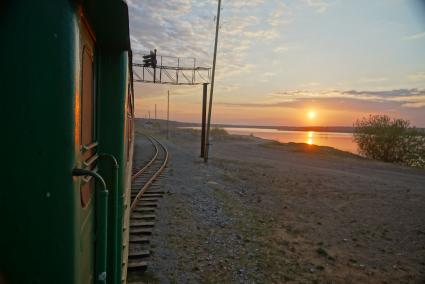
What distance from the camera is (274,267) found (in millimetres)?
6527

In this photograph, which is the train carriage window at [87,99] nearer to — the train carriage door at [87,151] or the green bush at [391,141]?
the train carriage door at [87,151]

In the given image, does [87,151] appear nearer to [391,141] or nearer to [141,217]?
[141,217]

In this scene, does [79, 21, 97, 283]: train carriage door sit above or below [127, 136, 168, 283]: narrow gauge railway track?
above

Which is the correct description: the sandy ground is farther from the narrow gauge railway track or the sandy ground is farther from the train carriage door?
the train carriage door

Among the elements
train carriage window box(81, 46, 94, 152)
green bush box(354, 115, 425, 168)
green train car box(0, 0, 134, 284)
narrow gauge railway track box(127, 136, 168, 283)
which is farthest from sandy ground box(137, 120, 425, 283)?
green bush box(354, 115, 425, 168)

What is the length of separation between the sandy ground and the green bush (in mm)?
19297

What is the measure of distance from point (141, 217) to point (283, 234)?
363 cm

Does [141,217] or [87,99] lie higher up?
[87,99]

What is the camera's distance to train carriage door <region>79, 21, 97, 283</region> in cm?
206

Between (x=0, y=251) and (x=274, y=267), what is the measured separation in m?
5.71

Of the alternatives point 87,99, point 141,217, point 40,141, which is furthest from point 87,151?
point 141,217

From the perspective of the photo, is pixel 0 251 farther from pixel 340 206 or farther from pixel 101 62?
pixel 340 206

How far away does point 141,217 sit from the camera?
26.8 feet

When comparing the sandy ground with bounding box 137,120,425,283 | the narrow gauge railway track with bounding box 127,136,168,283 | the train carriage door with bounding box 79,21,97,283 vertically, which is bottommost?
the sandy ground with bounding box 137,120,425,283
